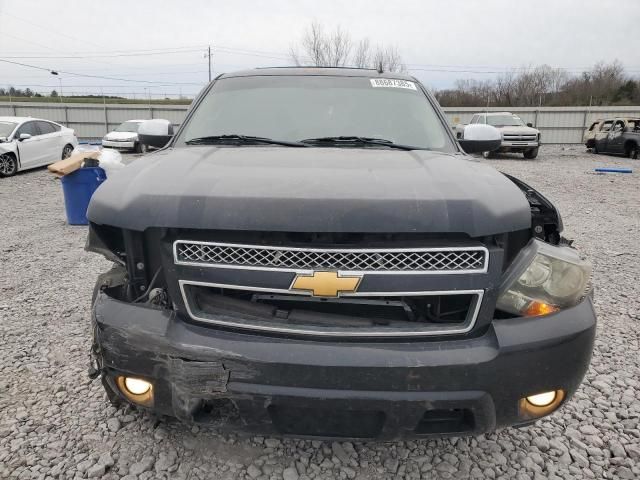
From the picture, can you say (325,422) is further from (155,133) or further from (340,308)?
(155,133)

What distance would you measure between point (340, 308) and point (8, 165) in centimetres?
1384

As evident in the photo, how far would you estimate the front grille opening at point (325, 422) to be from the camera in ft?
5.33

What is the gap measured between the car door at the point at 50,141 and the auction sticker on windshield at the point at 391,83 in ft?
44.4

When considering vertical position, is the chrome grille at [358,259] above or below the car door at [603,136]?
above

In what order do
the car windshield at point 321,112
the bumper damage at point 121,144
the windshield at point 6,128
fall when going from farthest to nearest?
the bumper damage at point 121,144
the windshield at point 6,128
the car windshield at point 321,112

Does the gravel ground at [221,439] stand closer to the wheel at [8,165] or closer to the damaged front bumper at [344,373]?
the damaged front bumper at [344,373]

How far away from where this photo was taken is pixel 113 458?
2084 millimetres

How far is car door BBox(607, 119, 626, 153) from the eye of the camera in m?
19.6

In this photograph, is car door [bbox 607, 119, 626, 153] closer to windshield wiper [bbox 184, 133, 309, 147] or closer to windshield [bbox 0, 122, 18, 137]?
windshield wiper [bbox 184, 133, 309, 147]

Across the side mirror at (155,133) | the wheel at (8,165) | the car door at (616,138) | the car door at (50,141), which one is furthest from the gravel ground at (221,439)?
the car door at (616,138)

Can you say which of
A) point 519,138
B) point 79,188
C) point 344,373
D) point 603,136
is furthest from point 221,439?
point 603,136

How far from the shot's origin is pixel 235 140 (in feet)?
8.79

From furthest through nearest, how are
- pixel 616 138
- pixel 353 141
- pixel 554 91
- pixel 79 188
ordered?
pixel 554 91
pixel 616 138
pixel 79 188
pixel 353 141

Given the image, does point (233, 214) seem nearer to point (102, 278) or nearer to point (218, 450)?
point (102, 278)
